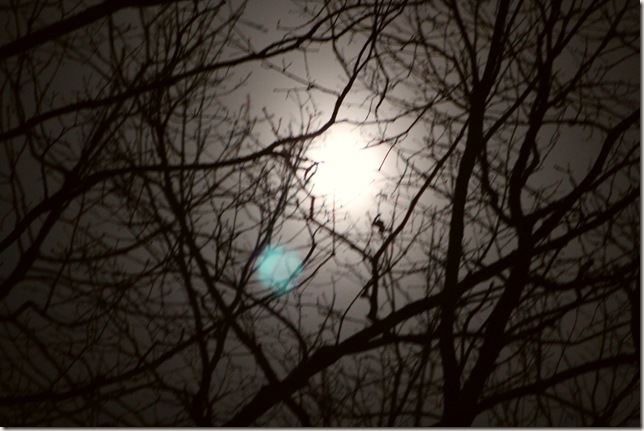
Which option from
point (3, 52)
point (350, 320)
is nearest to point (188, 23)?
point (3, 52)

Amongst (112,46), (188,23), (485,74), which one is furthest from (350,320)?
(112,46)

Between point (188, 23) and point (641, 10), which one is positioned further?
point (641, 10)

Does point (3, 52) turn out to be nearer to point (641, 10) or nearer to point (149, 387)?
point (149, 387)

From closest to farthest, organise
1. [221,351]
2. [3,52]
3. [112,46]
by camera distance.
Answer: [3,52], [112,46], [221,351]

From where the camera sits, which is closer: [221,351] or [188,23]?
[188,23]

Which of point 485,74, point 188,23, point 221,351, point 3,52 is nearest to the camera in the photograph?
point 3,52

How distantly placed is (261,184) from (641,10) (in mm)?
2341

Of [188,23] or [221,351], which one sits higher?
[188,23]

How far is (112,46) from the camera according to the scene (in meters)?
3.18

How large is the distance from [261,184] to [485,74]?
4.54 ft

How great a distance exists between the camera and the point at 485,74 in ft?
8.76

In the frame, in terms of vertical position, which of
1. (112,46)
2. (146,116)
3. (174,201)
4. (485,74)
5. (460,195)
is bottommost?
(460,195)

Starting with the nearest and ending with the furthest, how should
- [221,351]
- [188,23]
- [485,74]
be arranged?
[485,74] → [188,23] → [221,351]

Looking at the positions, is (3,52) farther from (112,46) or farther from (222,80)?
(222,80)
